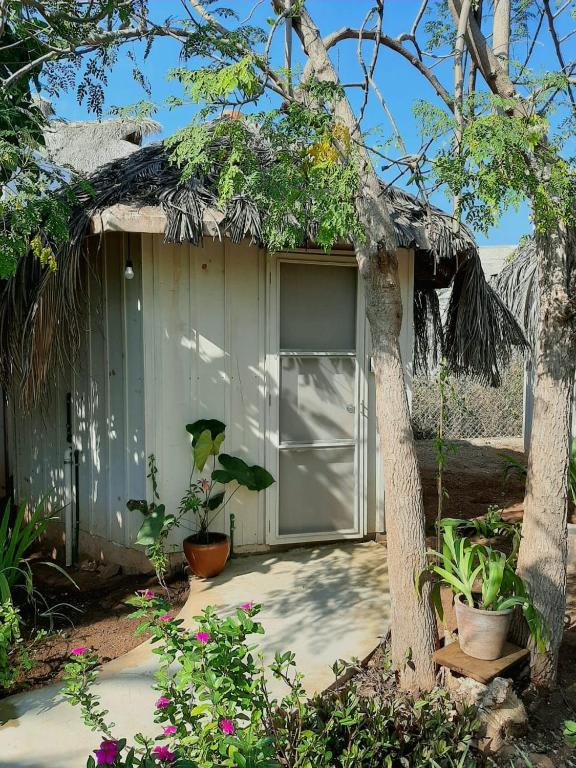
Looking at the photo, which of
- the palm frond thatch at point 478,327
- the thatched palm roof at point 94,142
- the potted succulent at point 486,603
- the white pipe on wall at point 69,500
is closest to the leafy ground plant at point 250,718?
the potted succulent at point 486,603

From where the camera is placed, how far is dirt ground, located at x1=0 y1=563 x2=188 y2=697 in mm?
3557

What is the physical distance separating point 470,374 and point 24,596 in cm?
520

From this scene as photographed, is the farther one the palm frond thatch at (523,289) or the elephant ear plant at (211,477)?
the palm frond thatch at (523,289)

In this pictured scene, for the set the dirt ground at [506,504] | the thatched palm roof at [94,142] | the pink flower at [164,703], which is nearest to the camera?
the pink flower at [164,703]

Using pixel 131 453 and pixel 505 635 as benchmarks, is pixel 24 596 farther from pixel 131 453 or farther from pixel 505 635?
pixel 505 635

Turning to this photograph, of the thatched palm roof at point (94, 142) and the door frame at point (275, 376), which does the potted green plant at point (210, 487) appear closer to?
the door frame at point (275, 376)

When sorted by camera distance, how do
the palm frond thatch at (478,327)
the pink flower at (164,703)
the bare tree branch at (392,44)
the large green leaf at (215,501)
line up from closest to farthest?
the pink flower at (164,703) → the bare tree branch at (392,44) → the large green leaf at (215,501) → the palm frond thatch at (478,327)

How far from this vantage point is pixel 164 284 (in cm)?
482

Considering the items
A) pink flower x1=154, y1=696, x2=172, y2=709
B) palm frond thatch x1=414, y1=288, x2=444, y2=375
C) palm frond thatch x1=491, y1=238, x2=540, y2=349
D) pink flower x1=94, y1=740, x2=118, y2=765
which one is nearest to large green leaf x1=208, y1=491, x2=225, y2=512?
pink flower x1=154, y1=696, x2=172, y2=709

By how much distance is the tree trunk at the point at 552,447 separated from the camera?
3104mm

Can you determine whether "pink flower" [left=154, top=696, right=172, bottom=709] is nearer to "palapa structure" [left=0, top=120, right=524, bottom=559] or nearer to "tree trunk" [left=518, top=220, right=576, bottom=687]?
"tree trunk" [left=518, top=220, right=576, bottom=687]

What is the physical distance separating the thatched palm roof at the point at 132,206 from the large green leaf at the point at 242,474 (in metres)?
1.49

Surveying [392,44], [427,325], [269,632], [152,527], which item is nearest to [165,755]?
[269,632]

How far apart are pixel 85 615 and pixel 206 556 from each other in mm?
907
